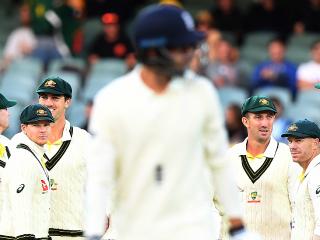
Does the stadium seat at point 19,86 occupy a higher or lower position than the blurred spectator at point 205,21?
lower

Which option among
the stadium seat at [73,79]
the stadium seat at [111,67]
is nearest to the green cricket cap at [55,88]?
the stadium seat at [111,67]

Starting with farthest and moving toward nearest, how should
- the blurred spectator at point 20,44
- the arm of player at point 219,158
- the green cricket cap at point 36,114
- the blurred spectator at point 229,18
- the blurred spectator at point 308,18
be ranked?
the blurred spectator at point 20,44
the blurred spectator at point 229,18
the blurred spectator at point 308,18
the green cricket cap at point 36,114
the arm of player at point 219,158

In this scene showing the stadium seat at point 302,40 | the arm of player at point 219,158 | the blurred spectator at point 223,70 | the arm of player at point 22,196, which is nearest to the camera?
the arm of player at point 219,158

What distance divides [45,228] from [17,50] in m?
11.4

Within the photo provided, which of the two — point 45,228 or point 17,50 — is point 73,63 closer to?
point 17,50

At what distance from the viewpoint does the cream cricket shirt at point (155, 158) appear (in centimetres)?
702

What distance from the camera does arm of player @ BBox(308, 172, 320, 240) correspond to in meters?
10.5

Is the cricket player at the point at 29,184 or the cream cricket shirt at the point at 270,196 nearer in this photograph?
the cricket player at the point at 29,184

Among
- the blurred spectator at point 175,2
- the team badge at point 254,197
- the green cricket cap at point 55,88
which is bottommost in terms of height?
the team badge at point 254,197

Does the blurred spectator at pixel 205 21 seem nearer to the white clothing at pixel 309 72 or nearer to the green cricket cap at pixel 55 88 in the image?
the white clothing at pixel 309 72

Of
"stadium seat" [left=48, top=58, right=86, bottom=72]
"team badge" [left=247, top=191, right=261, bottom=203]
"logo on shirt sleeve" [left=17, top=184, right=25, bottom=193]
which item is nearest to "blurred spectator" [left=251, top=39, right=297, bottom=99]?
"stadium seat" [left=48, top=58, right=86, bottom=72]

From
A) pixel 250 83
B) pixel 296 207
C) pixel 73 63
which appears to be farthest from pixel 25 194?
pixel 73 63

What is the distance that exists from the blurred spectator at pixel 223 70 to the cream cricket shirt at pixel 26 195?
8.90 metres

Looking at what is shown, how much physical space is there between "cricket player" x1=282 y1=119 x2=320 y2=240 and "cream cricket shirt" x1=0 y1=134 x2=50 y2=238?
2.28m
